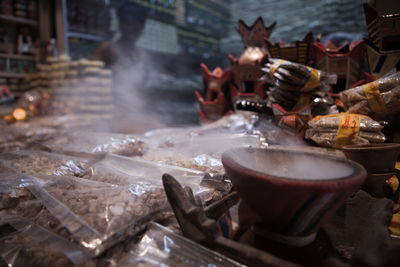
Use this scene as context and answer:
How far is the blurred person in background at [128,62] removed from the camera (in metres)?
4.43

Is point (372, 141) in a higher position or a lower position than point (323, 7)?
lower

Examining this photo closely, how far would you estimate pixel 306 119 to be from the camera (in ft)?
4.52

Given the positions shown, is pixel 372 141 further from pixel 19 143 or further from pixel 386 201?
pixel 19 143

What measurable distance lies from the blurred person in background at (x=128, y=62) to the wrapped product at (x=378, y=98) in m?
3.56

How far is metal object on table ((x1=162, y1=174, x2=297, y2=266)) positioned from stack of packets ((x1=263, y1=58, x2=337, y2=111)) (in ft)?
3.06

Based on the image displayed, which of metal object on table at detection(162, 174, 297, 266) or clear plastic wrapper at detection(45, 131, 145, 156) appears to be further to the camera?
clear plastic wrapper at detection(45, 131, 145, 156)

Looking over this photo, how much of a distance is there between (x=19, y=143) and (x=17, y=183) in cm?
143

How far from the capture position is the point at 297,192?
57cm

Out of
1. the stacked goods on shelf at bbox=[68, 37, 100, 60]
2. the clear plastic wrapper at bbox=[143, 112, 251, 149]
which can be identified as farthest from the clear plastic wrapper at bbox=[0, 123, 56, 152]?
the stacked goods on shelf at bbox=[68, 37, 100, 60]

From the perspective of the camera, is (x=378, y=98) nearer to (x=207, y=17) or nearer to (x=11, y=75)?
(x=207, y=17)

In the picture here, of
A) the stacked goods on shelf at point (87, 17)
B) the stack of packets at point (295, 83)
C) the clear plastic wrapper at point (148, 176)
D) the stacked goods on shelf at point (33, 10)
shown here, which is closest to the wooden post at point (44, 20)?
the stacked goods on shelf at point (33, 10)

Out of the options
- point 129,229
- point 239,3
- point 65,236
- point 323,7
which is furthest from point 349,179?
point 239,3

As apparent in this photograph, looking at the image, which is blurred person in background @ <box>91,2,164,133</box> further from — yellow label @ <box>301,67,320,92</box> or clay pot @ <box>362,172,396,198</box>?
clay pot @ <box>362,172,396,198</box>

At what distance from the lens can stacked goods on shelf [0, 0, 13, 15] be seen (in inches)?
148
